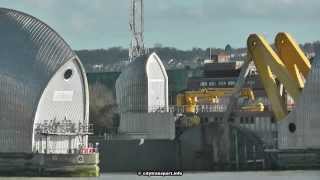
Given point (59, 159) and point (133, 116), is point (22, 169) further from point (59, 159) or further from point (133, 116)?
point (133, 116)

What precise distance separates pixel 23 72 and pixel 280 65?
2560 cm

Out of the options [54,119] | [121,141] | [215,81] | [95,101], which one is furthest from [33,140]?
[215,81]

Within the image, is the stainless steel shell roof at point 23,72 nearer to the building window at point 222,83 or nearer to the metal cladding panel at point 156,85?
the metal cladding panel at point 156,85

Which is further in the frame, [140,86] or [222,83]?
[222,83]

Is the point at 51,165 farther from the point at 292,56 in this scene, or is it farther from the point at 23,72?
the point at 292,56

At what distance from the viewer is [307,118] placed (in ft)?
335

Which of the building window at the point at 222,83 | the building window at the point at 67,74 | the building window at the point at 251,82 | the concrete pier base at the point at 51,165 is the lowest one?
the concrete pier base at the point at 51,165

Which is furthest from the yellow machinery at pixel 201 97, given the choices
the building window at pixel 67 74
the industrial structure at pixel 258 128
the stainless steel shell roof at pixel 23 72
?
the stainless steel shell roof at pixel 23 72

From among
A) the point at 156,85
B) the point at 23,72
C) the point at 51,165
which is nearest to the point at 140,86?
the point at 156,85

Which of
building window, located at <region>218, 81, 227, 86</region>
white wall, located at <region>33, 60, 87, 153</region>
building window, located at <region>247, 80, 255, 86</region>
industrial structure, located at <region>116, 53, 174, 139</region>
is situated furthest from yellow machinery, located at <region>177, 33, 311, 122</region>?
building window, located at <region>218, 81, 227, 86</region>

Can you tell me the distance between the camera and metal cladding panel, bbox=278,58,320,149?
333 ft

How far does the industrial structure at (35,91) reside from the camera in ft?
302

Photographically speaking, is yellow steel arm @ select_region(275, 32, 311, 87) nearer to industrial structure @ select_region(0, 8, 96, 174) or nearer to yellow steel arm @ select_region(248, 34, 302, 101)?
yellow steel arm @ select_region(248, 34, 302, 101)

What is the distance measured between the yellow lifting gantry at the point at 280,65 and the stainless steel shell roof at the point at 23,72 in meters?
21.5
